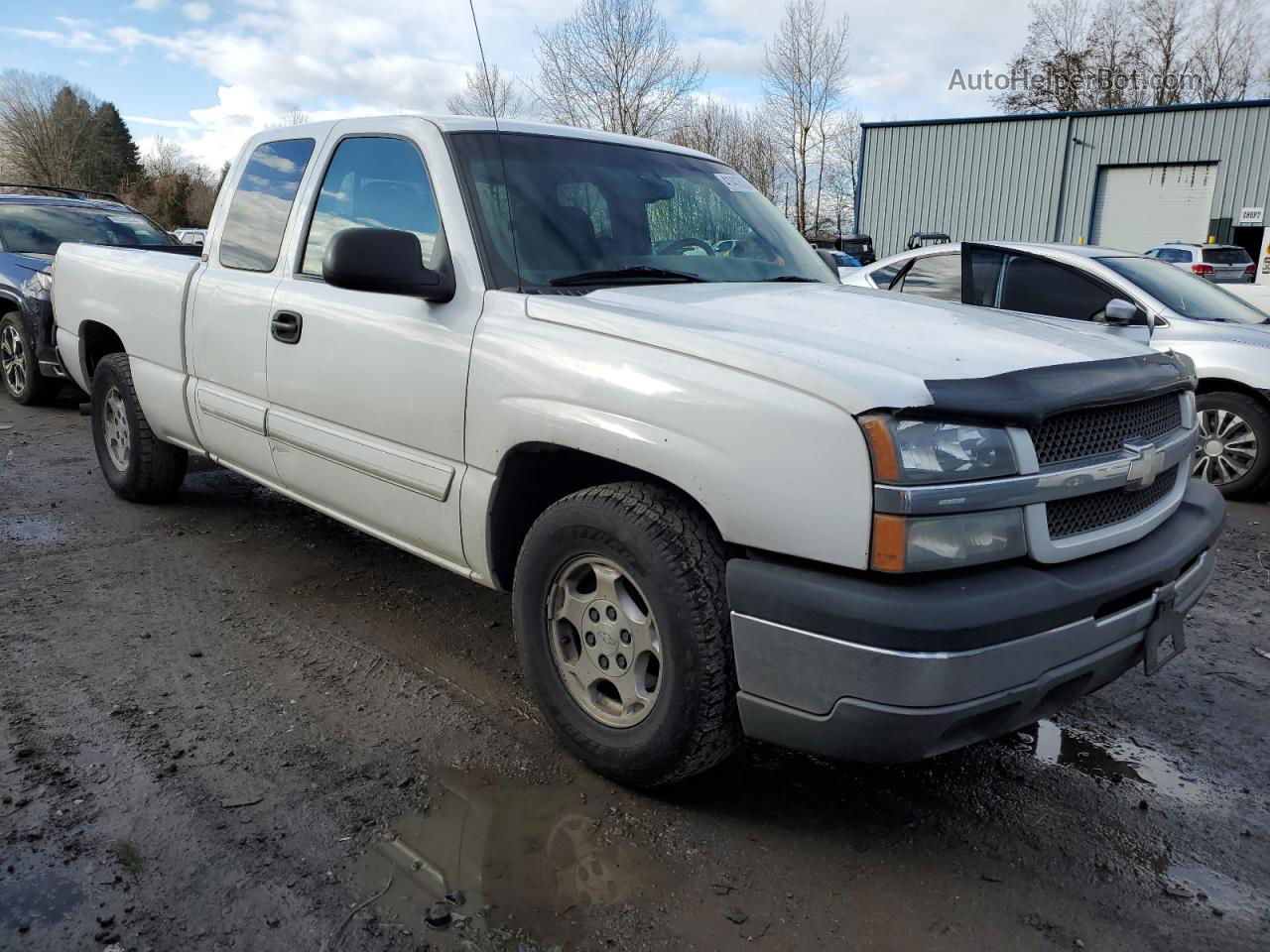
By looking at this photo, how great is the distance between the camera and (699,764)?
8.24 ft

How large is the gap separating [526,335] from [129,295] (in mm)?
3110

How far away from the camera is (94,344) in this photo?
220 inches

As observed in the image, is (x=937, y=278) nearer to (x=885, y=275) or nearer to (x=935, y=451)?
(x=885, y=275)

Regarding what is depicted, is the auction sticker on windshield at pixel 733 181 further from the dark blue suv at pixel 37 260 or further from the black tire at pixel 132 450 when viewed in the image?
the dark blue suv at pixel 37 260

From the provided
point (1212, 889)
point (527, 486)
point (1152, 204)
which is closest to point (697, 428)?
point (527, 486)

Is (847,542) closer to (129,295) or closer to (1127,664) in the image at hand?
(1127,664)

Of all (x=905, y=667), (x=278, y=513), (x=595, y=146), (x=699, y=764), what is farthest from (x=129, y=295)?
(x=905, y=667)

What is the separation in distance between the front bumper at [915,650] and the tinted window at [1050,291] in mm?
4796

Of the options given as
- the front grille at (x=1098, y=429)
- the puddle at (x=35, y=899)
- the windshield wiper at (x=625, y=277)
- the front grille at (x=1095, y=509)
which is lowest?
the puddle at (x=35, y=899)

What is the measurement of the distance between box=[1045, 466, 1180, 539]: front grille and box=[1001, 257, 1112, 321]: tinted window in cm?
428

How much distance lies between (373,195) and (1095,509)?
265cm

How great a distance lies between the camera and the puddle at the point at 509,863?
2250mm

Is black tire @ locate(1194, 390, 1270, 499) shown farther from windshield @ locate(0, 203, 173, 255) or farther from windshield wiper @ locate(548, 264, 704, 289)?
windshield @ locate(0, 203, 173, 255)

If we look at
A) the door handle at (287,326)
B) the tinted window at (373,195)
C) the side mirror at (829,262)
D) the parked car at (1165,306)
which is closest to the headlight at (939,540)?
the tinted window at (373,195)
